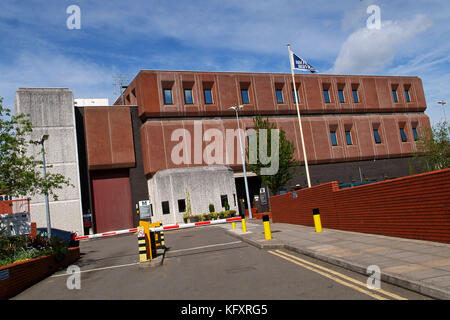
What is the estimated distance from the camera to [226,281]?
7871 mm

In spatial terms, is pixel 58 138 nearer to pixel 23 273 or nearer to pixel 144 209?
pixel 144 209

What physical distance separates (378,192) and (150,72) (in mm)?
31296

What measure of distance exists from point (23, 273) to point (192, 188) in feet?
90.0

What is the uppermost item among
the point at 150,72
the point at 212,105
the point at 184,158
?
the point at 150,72

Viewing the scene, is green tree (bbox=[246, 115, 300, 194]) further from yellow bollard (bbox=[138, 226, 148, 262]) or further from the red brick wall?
yellow bollard (bbox=[138, 226, 148, 262])

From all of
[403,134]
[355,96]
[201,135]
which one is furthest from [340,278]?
[403,134]

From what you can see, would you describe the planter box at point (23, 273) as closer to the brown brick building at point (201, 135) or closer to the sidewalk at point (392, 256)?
the sidewalk at point (392, 256)

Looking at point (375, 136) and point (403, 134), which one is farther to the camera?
point (403, 134)

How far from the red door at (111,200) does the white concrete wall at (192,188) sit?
2.71 meters

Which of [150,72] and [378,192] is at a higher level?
[150,72]

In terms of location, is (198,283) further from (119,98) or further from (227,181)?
(119,98)

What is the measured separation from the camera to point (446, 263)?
6.87 meters

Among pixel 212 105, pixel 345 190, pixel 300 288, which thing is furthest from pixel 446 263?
pixel 212 105
